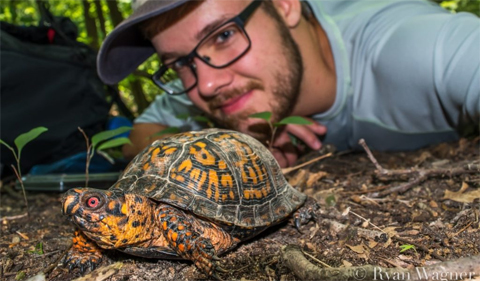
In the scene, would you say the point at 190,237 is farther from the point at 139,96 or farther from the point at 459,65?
the point at 139,96

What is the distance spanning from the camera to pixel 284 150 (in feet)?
10.8

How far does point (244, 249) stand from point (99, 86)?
10.5ft

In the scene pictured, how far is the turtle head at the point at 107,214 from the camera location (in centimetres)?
129

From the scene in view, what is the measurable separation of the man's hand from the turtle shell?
143cm

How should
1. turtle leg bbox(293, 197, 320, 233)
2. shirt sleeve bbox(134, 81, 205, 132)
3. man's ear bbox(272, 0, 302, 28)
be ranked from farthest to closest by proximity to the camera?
1. shirt sleeve bbox(134, 81, 205, 132)
2. man's ear bbox(272, 0, 302, 28)
3. turtle leg bbox(293, 197, 320, 233)

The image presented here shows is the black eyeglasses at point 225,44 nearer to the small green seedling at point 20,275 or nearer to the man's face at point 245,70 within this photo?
the man's face at point 245,70

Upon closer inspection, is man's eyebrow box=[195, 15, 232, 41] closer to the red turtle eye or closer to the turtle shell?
the turtle shell

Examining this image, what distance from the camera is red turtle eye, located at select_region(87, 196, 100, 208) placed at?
129cm

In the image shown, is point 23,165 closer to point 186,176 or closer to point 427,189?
point 186,176

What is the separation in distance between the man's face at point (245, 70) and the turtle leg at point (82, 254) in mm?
1537

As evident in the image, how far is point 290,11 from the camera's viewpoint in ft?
10.6

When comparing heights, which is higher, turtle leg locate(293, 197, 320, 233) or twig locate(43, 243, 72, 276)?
twig locate(43, 243, 72, 276)

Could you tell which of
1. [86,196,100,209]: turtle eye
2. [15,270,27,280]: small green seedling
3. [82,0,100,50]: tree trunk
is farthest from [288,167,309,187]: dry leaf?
[82,0,100,50]: tree trunk

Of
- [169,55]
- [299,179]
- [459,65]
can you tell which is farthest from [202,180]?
[459,65]
